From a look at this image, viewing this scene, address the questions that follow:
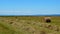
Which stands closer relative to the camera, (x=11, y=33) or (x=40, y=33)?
(x=11, y=33)

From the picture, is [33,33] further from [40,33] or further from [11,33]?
[11,33]

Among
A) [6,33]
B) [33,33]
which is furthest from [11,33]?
[33,33]

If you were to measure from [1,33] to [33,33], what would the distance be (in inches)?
123

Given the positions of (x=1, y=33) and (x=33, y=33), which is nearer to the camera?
(x=1, y=33)

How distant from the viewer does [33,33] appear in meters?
11.4

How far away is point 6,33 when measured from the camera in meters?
9.18

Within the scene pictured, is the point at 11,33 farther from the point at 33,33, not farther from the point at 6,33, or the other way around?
the point at 33,33

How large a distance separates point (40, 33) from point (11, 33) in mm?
2654

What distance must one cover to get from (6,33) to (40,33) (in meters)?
2.91

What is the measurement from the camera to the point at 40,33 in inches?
434

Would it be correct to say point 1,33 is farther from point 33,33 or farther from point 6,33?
point 33,33

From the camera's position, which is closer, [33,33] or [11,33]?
[11,33]

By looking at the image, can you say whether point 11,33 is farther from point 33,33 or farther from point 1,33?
point 33,33

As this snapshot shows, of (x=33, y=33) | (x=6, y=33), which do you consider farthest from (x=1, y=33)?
(x=33, y=33)
